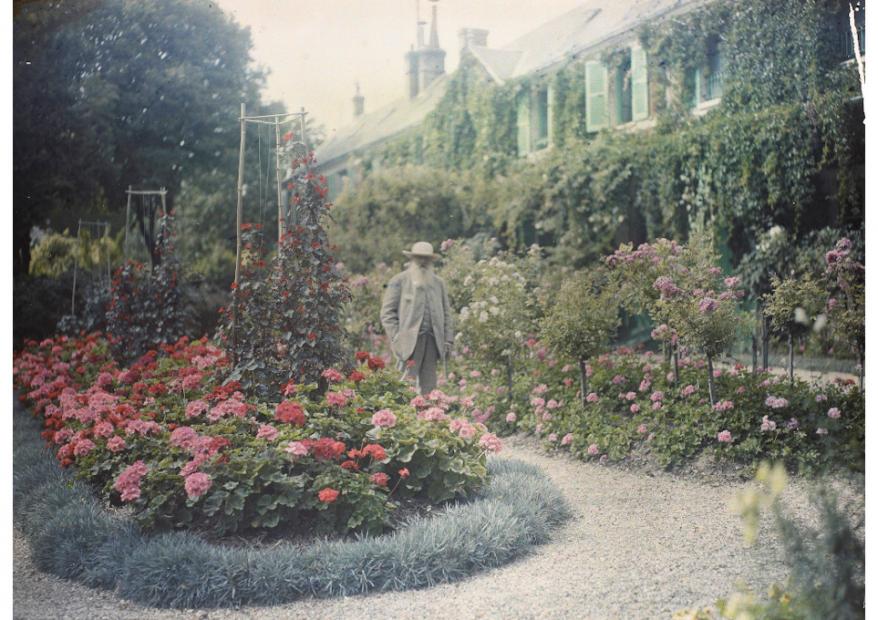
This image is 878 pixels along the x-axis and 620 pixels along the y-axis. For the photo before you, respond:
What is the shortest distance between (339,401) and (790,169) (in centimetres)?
230

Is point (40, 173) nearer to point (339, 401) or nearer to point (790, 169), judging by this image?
point (339, 401)

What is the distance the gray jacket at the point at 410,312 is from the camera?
5023mm

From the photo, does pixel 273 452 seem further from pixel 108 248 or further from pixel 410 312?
pixel 108 248

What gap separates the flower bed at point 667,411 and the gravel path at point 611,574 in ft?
0.62

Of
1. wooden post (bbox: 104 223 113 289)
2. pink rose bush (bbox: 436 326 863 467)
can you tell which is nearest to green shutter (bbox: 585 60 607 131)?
pink rose bush (bbox: 436 326 863 467)

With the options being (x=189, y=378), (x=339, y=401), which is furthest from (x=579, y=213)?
(x=189, y=378)

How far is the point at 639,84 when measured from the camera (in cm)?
426

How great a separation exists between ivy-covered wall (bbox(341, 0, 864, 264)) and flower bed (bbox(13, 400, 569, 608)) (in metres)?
1.61

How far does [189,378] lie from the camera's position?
466cm

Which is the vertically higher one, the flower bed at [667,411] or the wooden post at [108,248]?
the wooden post at [108,248]

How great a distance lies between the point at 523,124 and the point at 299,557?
280cm

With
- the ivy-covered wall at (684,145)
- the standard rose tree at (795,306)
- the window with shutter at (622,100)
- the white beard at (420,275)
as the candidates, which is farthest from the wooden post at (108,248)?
the standard rose tree at (795,306)

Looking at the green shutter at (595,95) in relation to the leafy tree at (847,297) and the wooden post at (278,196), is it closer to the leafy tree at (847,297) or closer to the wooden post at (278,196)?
the leafy tree at (847,297)

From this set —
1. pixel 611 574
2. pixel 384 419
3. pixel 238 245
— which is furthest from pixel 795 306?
pixel 238 245
